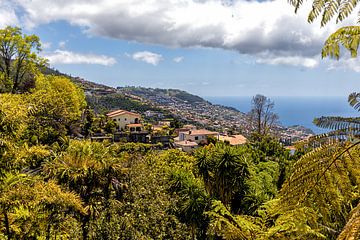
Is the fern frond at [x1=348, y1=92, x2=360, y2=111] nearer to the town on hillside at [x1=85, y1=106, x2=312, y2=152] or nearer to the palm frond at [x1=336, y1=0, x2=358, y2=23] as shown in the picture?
the palm frond at [x1=336, y1=0, x2=358, y2=23]

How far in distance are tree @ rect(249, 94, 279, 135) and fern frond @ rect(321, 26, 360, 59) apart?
1027 inches

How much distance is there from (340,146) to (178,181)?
30.8ft

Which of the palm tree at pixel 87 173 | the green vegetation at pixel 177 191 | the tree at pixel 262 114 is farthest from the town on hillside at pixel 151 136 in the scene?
the palm tree at pixel 87 173

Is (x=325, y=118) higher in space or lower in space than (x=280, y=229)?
higher

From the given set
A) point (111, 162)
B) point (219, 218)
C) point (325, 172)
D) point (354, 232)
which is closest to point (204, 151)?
point (111, 162)

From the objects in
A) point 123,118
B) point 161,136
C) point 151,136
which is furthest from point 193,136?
point 123,118

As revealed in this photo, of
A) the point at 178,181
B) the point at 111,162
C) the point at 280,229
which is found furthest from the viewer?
the point at 178,181

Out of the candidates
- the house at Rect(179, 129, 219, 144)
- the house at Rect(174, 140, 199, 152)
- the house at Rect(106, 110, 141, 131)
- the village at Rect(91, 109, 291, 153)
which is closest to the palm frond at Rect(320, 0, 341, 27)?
the village at Rect(91, 109, 291, 153)

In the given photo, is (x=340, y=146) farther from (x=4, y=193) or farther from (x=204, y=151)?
(x=204, y=151)

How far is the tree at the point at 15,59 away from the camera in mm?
23733

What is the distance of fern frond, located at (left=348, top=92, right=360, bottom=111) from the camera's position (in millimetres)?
2629

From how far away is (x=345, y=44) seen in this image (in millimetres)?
2883

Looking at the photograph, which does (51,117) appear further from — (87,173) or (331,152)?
(331,152)

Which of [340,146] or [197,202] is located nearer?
[340,146]
